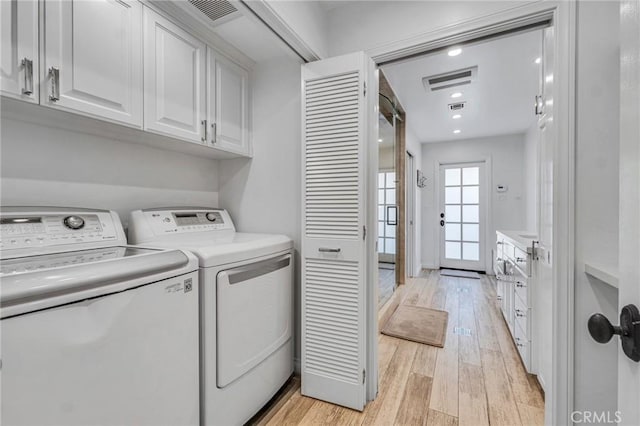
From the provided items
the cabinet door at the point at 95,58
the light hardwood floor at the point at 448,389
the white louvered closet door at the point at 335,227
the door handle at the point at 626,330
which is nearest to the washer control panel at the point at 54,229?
the cabinet door at the point at 95,58

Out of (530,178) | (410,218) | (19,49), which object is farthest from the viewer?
(410,218)

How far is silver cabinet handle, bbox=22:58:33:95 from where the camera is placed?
3.42ft

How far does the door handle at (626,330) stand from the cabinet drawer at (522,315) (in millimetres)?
1738

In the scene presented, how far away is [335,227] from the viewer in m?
1.70

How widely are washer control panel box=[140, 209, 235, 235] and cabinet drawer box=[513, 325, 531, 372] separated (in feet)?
7.51

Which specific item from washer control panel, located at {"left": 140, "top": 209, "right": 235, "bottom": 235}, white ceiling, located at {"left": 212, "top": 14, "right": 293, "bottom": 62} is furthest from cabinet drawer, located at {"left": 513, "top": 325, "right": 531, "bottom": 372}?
white ceiling, located at {"left": 212, "top": 14, "right": 293, "bottom": 62}

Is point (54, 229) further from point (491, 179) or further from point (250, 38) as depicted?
point (491, 179)

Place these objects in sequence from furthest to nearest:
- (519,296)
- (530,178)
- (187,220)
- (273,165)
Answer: (530,178), (519,296), (273,165), (187,220)

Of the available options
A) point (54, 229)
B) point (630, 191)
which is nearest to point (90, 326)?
point (54, 229)

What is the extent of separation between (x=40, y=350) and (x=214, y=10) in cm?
167

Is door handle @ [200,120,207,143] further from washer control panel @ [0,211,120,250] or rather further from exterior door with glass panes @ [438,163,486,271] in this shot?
exterior door with glass panes @ [438,163,486,271]

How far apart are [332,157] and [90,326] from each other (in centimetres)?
134

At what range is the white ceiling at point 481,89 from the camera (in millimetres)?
2365

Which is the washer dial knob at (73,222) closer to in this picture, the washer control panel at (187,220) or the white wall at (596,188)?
the washer control panel at (187,220)
